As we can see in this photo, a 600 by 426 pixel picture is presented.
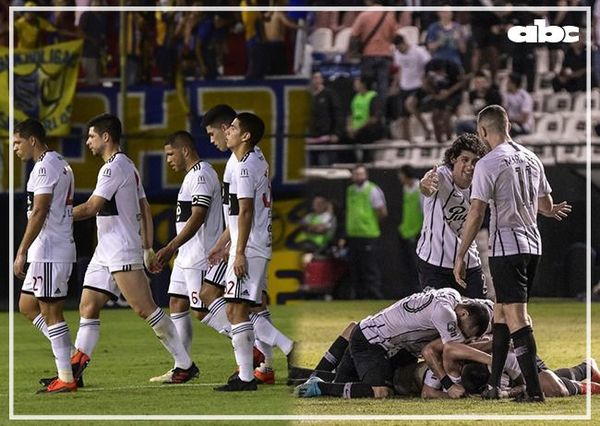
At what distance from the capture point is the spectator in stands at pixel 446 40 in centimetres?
2028

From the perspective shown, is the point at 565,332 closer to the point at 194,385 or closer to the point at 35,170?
the point at 194,385

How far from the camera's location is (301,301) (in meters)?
17.5

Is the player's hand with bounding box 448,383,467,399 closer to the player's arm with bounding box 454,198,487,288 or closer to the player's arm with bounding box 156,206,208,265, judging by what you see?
the player's arm with bounding box 454,198,487,288

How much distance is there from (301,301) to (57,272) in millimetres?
8676

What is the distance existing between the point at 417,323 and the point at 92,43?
33.3 feet

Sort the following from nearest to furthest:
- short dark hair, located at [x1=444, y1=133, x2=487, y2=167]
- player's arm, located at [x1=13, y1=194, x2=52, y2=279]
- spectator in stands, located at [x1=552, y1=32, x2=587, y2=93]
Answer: short dark hair, located at [x1=444, y1=133, x2=487, y2=167]
player's arm, located at [x1=13, y1=194, x2=52, y2=279]
spectator in stands, located at [x1=552, y1=32, x2=587, y2=93]

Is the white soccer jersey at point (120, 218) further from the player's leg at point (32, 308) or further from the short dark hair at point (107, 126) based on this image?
the player's leg at point (32, 308)

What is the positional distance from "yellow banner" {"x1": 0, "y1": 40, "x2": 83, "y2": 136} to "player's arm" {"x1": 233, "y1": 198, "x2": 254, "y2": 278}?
890cm

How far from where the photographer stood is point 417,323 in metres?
8.16

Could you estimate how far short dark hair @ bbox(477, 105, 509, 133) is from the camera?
7.76 meters

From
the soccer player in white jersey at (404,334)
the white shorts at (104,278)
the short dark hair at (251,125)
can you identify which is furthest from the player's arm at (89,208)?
the soccer player in white jersey at (404,334)

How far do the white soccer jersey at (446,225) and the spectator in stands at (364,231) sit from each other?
9.24 metres

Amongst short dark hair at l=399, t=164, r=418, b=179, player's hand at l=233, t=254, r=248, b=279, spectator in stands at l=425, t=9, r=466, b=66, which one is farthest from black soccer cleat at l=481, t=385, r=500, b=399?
spectator in stands at l=425, t=9, r=466, b=66

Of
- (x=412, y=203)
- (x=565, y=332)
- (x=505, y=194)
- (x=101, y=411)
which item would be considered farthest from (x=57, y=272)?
(x=412, y=203)
